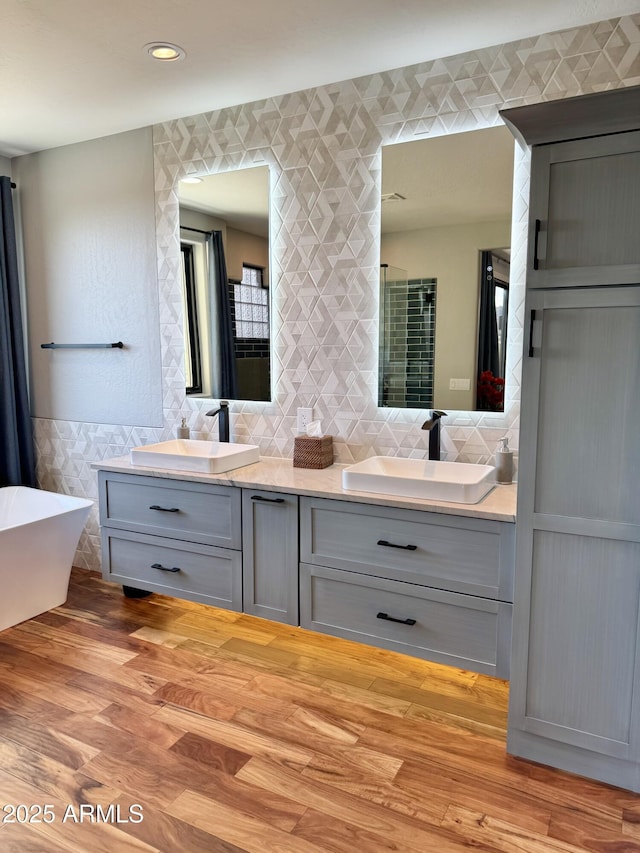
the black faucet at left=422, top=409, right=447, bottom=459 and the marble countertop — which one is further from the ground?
the black faucet at left=422, top=409, right=447, bottom=459

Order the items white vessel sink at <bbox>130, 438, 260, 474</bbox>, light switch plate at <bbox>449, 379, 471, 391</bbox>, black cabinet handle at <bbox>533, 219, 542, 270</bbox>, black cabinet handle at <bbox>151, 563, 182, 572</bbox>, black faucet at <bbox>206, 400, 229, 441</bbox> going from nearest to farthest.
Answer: black cabinet handle at <bbox>533, 219, 542, 270</bbox>
light switch plate at <bbox>449, 379, 471, 391</bbox>
white vessel sink at <bbox>130, 438, 260, 474</bbox>
black cabinet handle at <bbox>151, 563, 182, 572</bbox>
black faucet at <bbox>206, 400, 229, 441</bbox>

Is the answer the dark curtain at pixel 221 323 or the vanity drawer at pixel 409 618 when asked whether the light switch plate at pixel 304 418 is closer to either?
the dark curtain at pixel 221 323

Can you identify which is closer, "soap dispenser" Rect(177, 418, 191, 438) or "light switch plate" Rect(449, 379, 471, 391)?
"light switch plate" Rect(449, 379, 471, 391)

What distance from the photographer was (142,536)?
2.99 meters

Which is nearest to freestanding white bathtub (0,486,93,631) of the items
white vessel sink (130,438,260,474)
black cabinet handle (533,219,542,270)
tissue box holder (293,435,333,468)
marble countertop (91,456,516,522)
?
marble countertop (91,456,516,522)

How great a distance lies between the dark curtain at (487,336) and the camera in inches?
101

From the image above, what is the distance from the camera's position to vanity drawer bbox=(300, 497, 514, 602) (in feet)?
6.96

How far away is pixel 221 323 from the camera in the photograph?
3273 mm

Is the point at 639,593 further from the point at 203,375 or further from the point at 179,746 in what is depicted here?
the point at 203,375

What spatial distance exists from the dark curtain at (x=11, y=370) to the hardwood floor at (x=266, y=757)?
1.32m

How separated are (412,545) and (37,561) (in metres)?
2.01

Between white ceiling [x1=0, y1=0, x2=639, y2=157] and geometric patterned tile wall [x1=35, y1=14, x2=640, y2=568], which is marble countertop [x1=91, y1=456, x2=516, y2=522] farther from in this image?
white ceiling [x1=0, y1=0, x2=639, y2=157]

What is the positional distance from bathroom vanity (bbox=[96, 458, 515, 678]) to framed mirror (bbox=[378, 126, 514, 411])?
20.6 inches

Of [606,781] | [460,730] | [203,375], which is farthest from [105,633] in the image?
[606,781]
